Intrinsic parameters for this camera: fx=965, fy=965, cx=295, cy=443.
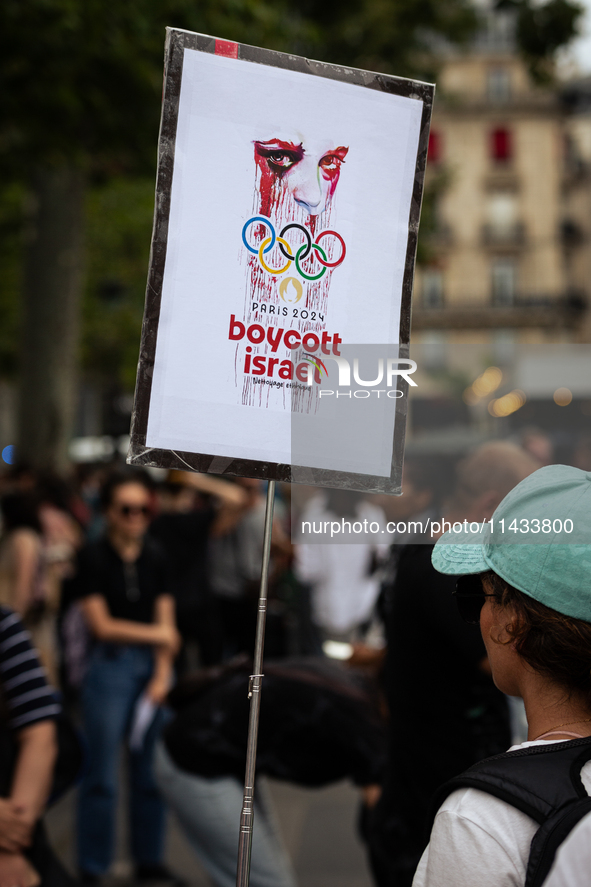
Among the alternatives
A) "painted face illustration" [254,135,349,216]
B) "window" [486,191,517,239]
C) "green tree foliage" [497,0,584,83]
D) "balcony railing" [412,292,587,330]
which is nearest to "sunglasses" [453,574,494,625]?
"painted face illustration" [254,135,349,216]

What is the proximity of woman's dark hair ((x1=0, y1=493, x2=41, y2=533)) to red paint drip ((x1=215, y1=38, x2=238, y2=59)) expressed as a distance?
4.02 meters

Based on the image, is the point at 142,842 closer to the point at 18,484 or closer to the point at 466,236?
the point at 18,484

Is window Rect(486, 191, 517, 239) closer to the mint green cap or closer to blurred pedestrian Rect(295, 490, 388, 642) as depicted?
blurred pedestrian Rect(295, 490, 388, 642)

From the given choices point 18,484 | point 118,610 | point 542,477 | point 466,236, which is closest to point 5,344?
point 18,484

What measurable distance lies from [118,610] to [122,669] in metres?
0.29

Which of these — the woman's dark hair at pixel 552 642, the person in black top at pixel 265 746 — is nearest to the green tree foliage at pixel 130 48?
the person in black top at pixel 265 746

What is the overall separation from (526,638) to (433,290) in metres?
50.4

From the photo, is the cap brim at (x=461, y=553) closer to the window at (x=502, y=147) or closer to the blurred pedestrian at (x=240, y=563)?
the blurred pedestrian at (x=240, y=563)

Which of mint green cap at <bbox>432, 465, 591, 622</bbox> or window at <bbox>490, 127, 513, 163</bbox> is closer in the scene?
mint green cap at <bbox>432, 465, 591, 622</bbox>

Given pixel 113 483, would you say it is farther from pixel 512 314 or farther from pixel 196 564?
pixel 512 314

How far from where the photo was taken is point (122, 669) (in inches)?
181

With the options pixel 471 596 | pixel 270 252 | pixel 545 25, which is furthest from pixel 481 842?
pixel 545 25

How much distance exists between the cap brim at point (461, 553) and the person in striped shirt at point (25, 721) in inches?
51.8

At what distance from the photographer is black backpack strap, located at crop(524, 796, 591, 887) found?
1183mm
